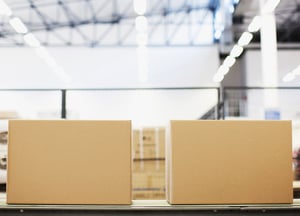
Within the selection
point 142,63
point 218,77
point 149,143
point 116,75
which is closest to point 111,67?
point 116,75

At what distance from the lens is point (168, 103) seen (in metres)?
11.8

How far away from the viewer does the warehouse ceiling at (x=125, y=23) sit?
38.5ft

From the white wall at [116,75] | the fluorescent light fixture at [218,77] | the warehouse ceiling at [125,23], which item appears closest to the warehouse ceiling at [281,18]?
the warehouse ceiling at [125,23]

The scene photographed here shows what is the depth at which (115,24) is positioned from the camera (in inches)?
493

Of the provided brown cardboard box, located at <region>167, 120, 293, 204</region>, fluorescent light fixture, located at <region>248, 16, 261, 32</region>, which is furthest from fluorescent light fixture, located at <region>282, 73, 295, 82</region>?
brown cardboard box, located at <region>167, 120, 293, 204</region>

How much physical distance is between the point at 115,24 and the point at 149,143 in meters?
8.23

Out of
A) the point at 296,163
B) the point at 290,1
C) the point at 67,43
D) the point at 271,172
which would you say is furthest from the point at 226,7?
the point at 271,172

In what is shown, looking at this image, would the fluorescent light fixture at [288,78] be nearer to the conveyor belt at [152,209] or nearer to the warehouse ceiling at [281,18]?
the warehouse ceiling at [281,18]

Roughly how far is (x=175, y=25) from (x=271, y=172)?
11.1 metres

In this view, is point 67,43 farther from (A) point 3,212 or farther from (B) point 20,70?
(A) point 3,212

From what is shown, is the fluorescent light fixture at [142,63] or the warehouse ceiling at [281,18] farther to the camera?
the warehouse ceiling at [281,18]

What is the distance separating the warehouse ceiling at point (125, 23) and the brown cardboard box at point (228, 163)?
992cm

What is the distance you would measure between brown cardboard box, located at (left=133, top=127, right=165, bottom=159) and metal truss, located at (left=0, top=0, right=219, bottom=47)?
7.51 meters

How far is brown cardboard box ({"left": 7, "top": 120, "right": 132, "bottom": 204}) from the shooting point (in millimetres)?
1977
